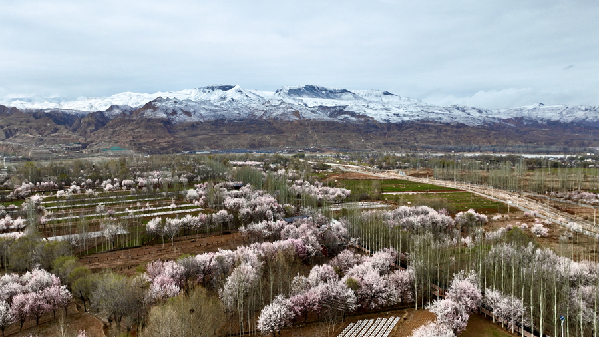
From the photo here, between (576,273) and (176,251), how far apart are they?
1653 inches

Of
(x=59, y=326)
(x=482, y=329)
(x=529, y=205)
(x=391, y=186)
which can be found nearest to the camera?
(x=482, y=329)

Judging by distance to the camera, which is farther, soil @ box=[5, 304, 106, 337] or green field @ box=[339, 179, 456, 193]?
green field @ box=[339, 179, 456, 193]

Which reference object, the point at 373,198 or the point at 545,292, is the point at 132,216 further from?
the point at 545,292

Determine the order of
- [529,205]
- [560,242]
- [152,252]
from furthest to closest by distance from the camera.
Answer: [529,205] < [152,252] < [560,242]

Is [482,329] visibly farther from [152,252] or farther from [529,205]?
[529,205]

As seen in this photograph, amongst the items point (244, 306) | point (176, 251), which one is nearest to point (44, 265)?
point (176, 251)

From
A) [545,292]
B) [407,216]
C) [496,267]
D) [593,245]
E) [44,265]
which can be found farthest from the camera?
[407,216]

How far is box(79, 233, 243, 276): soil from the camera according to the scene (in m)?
40.0

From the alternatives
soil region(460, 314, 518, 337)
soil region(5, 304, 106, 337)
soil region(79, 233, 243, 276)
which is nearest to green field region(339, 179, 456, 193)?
soil region(79, 233, 243, 276)

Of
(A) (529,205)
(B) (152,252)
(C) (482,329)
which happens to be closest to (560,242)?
(C) (482,329)

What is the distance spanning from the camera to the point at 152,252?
44.9 metres

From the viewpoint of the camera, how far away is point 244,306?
2808 cm

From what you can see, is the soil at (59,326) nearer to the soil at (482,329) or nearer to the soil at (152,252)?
the soil at (152,252)

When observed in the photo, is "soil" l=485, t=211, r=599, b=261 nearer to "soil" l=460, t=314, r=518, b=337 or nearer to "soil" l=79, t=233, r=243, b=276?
"soil" l=460, t=314, r=518, b=337
